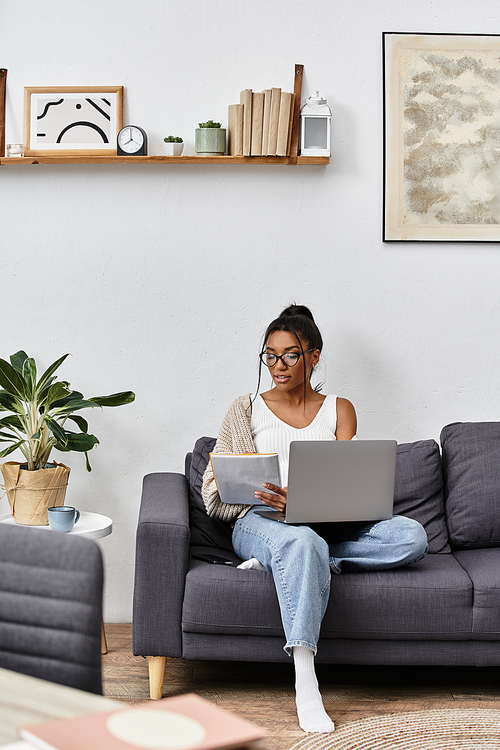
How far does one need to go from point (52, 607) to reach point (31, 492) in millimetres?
1506

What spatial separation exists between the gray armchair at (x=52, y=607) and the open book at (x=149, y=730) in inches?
12.6

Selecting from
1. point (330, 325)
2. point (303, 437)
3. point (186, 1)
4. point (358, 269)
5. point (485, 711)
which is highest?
point (186, 1)

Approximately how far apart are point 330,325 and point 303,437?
2.01 ft

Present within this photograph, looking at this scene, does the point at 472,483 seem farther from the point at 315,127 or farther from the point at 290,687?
the point at 315,127

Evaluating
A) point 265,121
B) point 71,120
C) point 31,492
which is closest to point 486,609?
point 31,492

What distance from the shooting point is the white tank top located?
249 centimetres

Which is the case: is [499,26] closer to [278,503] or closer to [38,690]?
[278,503]

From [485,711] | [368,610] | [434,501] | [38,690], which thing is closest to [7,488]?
[368,610]

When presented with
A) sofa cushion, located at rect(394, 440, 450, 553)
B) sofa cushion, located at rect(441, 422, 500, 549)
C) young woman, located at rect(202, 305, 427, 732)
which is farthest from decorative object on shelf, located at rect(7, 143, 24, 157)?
sofa cushion, located at rect(441, 422, 500, 549)

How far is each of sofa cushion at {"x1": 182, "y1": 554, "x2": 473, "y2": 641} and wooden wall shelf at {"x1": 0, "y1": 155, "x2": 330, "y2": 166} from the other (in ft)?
5.06

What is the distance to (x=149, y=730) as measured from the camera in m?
0.60

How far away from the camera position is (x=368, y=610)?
7.02ft

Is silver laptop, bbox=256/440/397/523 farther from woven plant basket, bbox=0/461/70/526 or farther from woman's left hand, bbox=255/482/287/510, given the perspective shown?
woven plant basket, bbox=0/461/70/526

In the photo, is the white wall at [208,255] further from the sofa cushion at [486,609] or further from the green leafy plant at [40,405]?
the sofa cushion at [486,609]
